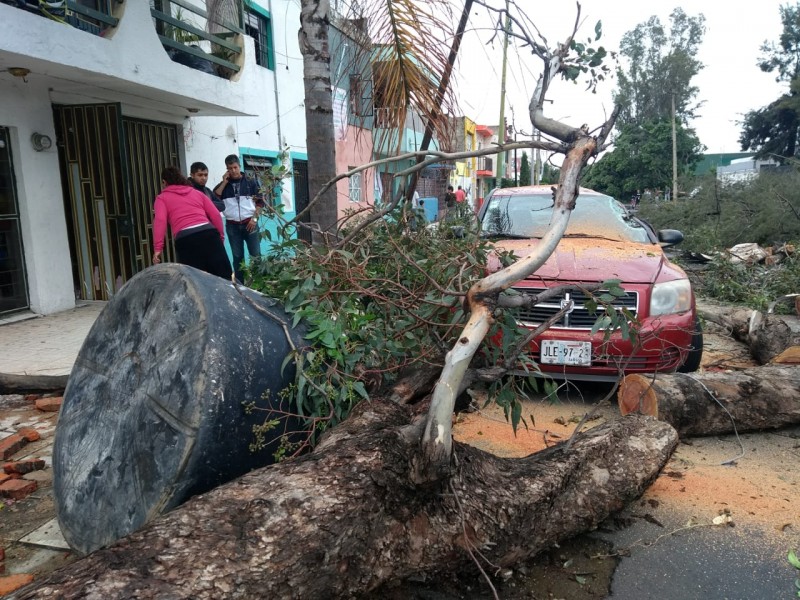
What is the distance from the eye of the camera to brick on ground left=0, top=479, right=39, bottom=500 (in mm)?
3078

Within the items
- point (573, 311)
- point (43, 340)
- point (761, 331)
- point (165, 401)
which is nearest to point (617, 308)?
point (573, 311)

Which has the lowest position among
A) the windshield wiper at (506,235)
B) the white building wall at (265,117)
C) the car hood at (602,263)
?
the car hood at (602,263)

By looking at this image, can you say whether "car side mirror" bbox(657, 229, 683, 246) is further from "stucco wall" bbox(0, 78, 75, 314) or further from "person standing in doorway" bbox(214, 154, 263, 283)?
"stucco wall" bbox(0, 78, 75, 314)

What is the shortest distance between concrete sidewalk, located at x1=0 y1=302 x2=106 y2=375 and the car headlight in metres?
4.65

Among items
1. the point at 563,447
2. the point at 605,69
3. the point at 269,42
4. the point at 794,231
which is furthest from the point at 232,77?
the point at 794,231

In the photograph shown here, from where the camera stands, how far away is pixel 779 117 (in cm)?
3503

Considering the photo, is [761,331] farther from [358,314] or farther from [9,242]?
[9,242]

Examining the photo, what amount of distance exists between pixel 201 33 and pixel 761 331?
763 centimetres

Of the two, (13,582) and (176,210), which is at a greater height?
(176,210)

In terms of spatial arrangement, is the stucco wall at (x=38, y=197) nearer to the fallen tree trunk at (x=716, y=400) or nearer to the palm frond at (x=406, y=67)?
the palm frond at (x=406, y=67)

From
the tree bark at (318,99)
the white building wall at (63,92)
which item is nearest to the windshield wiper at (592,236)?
the tree bark at (318,99)

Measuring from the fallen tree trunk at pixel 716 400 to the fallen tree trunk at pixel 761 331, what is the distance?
3.85 ft

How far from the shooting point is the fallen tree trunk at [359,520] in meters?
1.61

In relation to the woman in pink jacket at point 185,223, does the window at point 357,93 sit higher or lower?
higher
